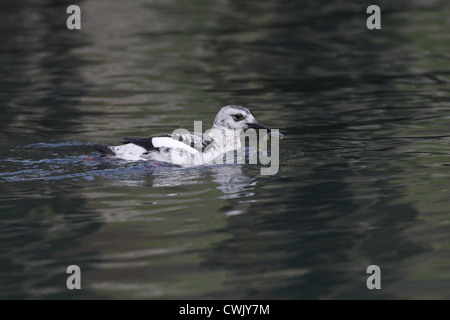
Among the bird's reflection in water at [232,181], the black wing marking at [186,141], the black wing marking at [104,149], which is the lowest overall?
the bird's reflection in water at [232,181]

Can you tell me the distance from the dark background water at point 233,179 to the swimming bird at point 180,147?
0.58 ft

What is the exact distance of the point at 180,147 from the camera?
9961mm

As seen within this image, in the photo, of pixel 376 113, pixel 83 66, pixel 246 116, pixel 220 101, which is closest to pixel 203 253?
pixel 246 116

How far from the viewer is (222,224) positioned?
783 cm

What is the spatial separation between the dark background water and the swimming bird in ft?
0.58

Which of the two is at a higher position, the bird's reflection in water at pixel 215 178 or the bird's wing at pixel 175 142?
the bird's wing at pixel 175 142

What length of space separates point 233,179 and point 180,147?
0.91 meters

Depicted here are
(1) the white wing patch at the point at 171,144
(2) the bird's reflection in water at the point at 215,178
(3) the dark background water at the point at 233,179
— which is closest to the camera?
(3) the dark background water at the point at 233,179

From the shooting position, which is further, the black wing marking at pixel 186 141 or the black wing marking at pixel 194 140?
the black wing marking at pixel 194 140

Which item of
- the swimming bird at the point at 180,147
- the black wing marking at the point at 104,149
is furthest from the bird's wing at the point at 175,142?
the black wing marking at the point at 104,149

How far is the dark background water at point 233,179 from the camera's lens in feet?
21.8

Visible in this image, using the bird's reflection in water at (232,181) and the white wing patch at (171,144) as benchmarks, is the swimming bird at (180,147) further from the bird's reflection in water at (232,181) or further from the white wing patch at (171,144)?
the bird's reflection in water at (232,181)

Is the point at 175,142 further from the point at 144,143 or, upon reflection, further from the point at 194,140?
the point at 144,143

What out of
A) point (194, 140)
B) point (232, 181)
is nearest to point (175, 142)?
point (194, 140)
